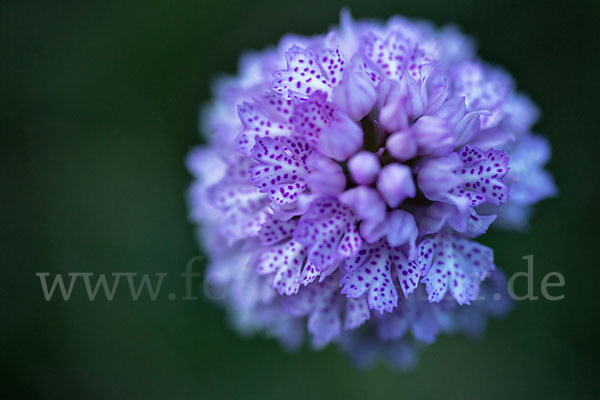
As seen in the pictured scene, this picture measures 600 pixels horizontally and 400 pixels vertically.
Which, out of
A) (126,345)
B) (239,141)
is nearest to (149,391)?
(126,345)

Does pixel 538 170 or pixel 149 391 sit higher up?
pixel 538 170

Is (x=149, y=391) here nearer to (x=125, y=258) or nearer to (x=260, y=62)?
(x=125, y=258)

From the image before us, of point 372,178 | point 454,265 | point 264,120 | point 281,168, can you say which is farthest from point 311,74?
point 454,265

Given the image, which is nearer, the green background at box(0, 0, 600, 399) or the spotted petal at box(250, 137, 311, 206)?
the spotted petal at box(250, 137, 311, 206)

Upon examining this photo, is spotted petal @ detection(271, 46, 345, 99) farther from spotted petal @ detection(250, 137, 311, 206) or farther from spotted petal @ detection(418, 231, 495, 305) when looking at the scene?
spotted petal @ detection(418, 231, 495, 305)

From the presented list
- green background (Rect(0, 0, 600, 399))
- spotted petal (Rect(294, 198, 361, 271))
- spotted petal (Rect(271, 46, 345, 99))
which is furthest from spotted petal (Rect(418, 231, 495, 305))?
green background (Rect(0, 0, 600, 399))
